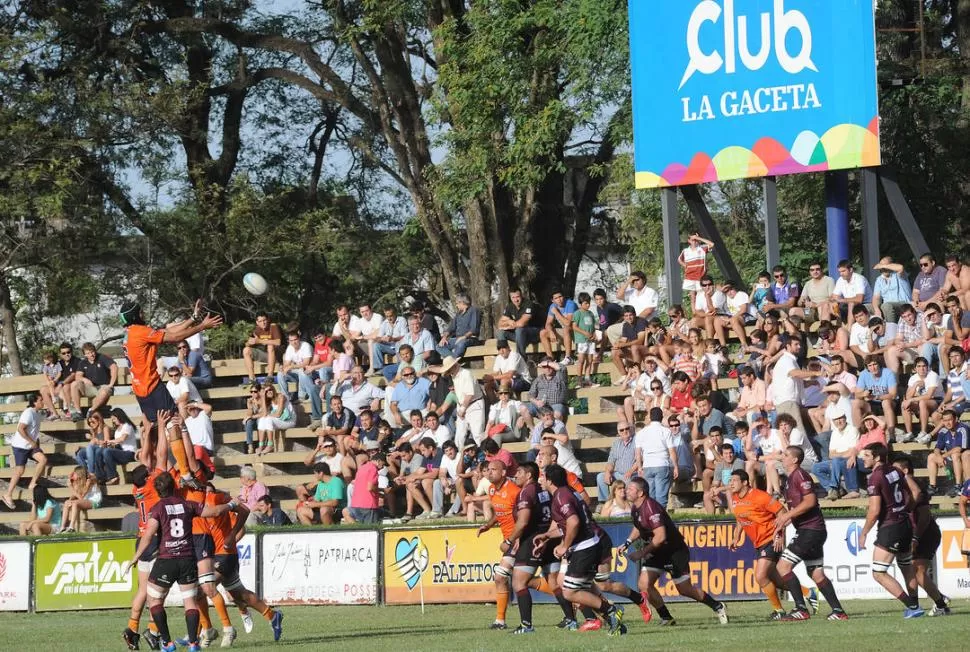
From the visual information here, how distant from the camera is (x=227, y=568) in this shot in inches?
671

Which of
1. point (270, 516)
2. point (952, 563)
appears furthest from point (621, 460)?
point (270, 516)

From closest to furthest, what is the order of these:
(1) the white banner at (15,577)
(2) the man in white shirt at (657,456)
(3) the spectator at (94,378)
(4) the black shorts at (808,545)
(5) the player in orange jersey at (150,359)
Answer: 1. (5) the player in orange jersey at (150,359)
2. (4) the black shorts at (808,545)
3. (2) the man in white shirt at (657,456)
4. (1) the white banner at (15,577)
5. (3) the spectator at (94,378)

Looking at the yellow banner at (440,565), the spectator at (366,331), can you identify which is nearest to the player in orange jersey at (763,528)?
the yellow banner at (440,565)

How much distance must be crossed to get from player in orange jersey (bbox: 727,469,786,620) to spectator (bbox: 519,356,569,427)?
7.92 metres

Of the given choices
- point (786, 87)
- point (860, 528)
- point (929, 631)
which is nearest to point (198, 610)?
point (929, 631)

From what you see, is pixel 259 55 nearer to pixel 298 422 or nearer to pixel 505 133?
pixel 505 133

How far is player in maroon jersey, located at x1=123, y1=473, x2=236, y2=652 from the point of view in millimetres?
15453

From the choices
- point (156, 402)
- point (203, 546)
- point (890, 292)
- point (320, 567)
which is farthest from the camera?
point (890, 292)

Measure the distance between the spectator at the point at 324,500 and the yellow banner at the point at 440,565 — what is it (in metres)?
2.47

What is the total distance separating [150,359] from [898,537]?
8532 mm

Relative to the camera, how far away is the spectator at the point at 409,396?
2664 cm

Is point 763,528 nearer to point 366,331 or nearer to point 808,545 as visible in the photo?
point 808,545

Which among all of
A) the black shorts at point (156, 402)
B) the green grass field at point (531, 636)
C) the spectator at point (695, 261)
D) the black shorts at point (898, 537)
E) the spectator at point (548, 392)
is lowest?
the green grass field at point (531, 636)

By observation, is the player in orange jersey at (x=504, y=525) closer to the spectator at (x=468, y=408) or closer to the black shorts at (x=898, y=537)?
the black shorts at (x=898, y=537)
